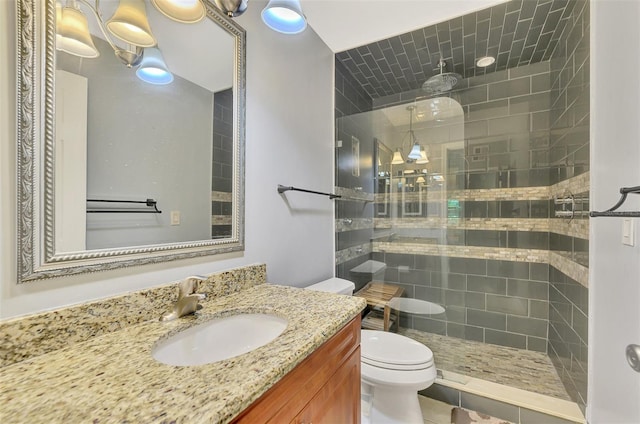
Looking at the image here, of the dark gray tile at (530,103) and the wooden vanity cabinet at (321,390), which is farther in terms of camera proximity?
the dark gray tile at (530,103)

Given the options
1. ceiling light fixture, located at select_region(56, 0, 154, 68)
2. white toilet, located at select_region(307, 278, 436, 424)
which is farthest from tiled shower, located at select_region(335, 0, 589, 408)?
ceiling light fixture, located at select_region(56, 0, 154, 68)

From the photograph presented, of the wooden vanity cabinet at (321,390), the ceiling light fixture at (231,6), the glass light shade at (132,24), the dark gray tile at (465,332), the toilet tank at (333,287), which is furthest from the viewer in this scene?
the dark gray tile at (465,332)

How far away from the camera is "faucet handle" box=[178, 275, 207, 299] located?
910 mm

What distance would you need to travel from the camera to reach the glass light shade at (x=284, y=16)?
1067 mm

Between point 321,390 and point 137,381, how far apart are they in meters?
0.50

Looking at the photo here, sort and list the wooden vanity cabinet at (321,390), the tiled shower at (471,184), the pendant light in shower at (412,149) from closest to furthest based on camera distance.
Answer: the wooden vanity cabinet at (321,390) → the tiled shower at (471,184) → the pendant light in shower at (412,149)

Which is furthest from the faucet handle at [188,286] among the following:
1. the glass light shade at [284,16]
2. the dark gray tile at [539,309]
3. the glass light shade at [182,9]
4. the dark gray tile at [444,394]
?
the dark gray tile at [539,309]

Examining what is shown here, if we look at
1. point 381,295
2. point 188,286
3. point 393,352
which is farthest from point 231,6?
point 381,295

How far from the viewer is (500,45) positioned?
199cm

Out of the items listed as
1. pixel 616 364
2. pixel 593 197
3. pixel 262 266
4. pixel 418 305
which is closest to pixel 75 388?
pixel 262 266

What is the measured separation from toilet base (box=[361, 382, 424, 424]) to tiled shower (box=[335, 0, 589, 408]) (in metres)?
0.91

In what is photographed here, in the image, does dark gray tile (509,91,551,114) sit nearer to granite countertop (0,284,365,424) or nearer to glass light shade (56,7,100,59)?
granite countertop (0,284,365,424)

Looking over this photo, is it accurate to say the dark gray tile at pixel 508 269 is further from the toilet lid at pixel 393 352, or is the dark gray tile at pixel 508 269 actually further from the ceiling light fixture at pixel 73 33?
the ceiling light fixture at pixel 73 33

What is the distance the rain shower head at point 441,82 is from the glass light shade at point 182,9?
1.93m
